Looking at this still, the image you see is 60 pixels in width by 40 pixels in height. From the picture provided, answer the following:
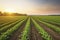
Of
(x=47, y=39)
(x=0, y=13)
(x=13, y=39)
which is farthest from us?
(x=0, y=13)

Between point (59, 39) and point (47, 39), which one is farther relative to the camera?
point (59, 39)

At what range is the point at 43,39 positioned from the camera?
11.2 metres

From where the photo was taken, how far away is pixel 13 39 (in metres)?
11.5

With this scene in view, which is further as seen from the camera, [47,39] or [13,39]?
[13,39]

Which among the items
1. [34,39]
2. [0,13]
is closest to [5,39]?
[34,39]

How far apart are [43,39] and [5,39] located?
3.83 m

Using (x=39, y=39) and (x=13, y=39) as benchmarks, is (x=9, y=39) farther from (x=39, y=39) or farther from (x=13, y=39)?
(x=39, y=39)

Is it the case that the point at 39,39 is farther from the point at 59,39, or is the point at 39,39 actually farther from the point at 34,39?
the point at 59,39

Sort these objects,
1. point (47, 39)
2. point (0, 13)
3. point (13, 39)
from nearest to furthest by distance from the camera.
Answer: point (47, 39) → point (13, 39) → point (0, 13)

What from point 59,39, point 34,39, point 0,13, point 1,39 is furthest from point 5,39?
point 0,13

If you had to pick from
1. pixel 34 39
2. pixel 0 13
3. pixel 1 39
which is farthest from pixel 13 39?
pixel 0 13

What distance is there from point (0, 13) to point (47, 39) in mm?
74801

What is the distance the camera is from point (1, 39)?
1087 cm

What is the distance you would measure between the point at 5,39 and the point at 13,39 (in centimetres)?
87
